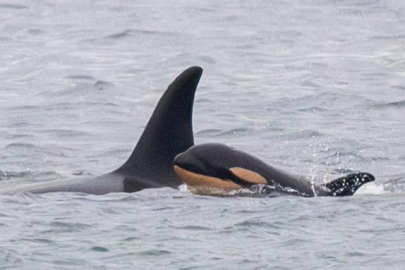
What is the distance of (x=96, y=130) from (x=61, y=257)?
26.2 ft

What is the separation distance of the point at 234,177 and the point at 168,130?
3.03 feet

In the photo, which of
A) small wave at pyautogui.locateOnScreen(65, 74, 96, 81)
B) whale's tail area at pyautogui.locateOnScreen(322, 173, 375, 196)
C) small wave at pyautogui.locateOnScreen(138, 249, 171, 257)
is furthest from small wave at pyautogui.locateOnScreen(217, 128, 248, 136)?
small wave at pyautogui.locateOnScreen(138, 249, 171, 257)

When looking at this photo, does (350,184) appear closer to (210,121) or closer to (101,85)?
(210,121)

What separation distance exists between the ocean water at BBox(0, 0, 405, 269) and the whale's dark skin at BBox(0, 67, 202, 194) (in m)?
0.47

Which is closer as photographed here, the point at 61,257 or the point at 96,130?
the point at 61,257

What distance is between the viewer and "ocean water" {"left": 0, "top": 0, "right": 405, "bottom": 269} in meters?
11.6

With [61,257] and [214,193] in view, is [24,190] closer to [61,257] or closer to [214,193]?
[214,193]

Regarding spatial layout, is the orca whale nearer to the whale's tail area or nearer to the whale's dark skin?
the whale's tail area

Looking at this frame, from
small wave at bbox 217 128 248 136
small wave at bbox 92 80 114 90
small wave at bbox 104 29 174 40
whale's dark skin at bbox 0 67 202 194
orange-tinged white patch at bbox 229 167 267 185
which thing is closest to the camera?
orange-tinged white patch at bbox 229 167 267 185

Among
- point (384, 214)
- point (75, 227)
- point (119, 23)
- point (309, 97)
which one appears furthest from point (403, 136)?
point (119, 23)

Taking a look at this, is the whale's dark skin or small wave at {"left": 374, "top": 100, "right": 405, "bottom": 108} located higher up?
the whale's dark skin

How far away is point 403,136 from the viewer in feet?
58.5

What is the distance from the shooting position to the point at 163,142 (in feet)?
47.1

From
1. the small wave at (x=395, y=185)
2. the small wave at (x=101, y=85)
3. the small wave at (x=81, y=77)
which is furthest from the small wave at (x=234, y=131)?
the small wave at (x=81, y=77)
